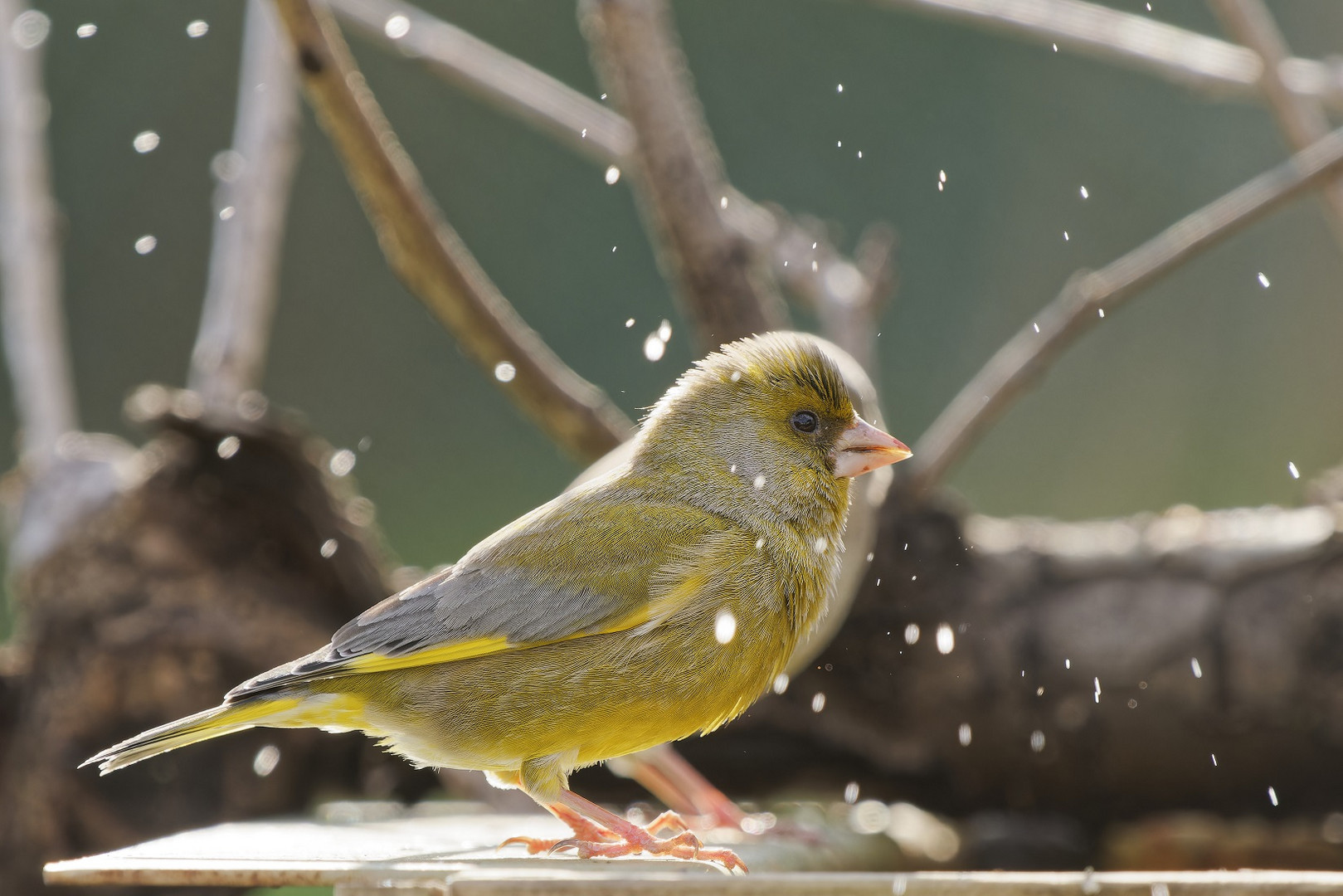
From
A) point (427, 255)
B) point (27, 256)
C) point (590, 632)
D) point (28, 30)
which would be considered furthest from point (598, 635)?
point (28, 30)

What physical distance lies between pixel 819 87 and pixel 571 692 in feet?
21.2

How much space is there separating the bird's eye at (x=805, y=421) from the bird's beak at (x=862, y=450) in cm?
5

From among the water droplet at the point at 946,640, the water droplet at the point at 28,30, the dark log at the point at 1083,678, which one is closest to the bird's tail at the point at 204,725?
the dark log at the point at 1083,678

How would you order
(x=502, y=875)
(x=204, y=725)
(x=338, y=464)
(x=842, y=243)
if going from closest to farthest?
(x=502, y=875), (x=204, y=725), (x=338, y=464), (x=842, y=243)

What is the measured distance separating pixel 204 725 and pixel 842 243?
617cm

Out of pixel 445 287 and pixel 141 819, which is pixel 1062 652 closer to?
pixel 445 287

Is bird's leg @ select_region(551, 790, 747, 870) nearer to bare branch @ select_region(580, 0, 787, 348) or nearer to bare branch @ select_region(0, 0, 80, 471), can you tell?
bare branch @ select_region(580, 0, 787, 348)

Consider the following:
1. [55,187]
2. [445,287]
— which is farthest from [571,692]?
[55,187]

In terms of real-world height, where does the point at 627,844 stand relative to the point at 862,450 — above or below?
below

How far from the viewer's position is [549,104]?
172 inches

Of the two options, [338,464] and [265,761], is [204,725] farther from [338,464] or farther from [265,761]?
[338,464]

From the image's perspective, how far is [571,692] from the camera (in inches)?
93.2

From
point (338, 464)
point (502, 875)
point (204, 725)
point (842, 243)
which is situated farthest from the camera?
point (842, 243)

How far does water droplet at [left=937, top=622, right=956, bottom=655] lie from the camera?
364cm
